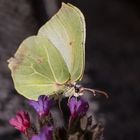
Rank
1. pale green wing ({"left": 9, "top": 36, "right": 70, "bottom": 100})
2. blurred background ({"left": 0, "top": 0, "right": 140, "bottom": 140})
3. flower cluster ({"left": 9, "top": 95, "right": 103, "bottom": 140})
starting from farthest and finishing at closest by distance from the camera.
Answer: blurred background ({"left": 0, "top": 0, "right": 140, "bottom": 140}) → pale green wing ({"left": 9, "top": 36, "right": 70, "bottom": 100}) → flower cluster ({"left": 9, "top": 95, "right": 103, "bottom": 140})

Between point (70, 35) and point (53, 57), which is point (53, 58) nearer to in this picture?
point (53, 57)

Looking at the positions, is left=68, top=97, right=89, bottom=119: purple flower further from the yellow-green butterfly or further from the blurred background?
the blurred background

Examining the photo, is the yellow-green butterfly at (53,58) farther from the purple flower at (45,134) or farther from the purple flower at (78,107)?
the purple flower at (45,134)

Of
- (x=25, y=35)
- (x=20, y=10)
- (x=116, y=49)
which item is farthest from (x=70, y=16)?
(x=116, y=49)

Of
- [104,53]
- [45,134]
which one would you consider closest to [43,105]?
[45,134]

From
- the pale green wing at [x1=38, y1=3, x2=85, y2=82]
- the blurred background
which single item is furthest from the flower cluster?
the blurred background

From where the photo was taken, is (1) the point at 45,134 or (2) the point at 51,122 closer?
(1) the point at 45,134

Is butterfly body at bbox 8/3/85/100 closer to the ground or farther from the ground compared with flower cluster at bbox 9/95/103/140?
farther from the ground
